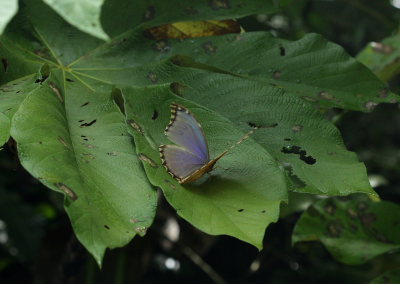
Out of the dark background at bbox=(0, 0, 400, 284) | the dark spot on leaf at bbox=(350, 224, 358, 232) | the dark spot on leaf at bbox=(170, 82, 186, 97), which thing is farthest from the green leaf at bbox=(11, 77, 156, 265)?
the dark spot on leaf at bbox=(350, 224, 358, 232)

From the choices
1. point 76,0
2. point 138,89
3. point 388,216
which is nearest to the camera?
point 76,0

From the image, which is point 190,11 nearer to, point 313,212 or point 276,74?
point 276,74

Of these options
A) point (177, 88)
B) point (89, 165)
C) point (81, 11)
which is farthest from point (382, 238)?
point (81, 11)

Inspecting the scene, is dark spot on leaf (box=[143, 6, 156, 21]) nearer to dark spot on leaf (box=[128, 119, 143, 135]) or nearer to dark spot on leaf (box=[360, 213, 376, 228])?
dark spot on leaf (box=[128, 119, 143, 135])

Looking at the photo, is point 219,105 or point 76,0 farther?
point 219,105

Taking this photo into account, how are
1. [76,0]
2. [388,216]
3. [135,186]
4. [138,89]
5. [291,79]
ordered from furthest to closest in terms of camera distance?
[388,216]
[291,79]
[138,89]
[135,186]
[76,0]

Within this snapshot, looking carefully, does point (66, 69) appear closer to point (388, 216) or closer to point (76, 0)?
point (76, 0)

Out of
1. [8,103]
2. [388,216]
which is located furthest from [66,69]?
[388,216]
